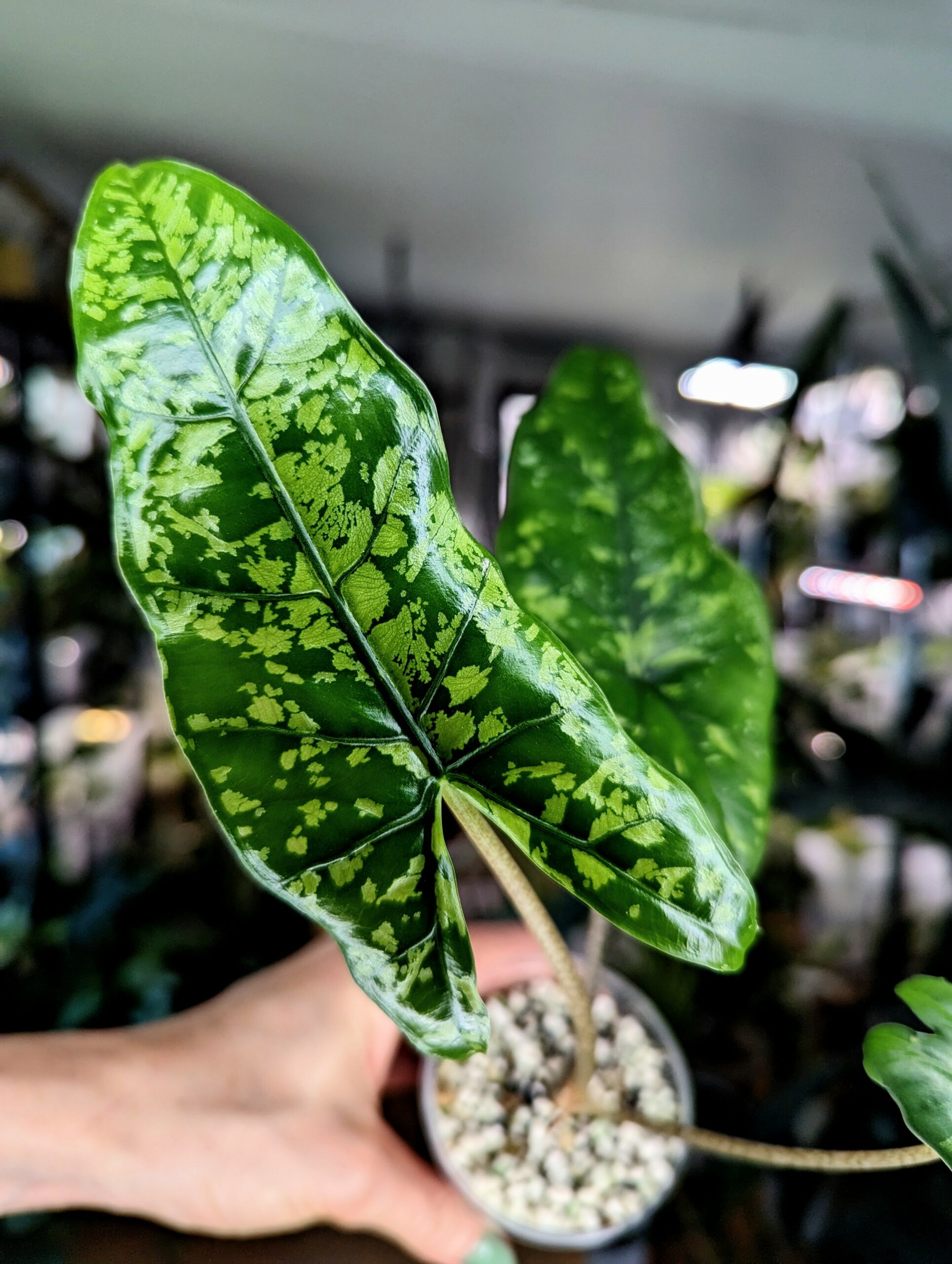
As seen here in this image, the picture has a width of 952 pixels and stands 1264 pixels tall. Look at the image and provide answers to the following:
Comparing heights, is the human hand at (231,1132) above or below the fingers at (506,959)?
below

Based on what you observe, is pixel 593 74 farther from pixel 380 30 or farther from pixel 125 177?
pixel 125 177

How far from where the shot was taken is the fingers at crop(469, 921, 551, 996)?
688mm

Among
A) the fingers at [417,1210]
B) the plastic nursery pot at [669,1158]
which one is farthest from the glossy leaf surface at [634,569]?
the fingers at [417,1210]

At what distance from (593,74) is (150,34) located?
430 millimetres

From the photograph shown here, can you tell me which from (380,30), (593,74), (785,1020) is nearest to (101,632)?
(380,30)

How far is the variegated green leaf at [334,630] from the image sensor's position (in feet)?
0.86

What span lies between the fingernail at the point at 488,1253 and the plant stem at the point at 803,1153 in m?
0.18

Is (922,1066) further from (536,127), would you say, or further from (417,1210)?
(536,127)

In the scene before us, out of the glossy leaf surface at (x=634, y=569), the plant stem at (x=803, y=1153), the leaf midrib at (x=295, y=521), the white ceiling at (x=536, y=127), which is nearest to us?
the leaf midrib at (x=295, y=521)

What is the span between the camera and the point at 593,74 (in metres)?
0.67

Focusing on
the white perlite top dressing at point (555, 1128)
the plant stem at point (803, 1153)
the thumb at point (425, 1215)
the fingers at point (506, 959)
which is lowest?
the thumb at point (425, 1215)

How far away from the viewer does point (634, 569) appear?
521mm

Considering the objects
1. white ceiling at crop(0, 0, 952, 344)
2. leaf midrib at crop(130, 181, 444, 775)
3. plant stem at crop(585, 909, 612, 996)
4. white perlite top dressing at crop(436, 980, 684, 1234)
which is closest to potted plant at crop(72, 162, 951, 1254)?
leaf midrib at crop(130, 181, 444, 775)

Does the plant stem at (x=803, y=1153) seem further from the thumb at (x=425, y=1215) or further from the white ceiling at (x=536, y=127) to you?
the white ceiling at (x=536, y=127)
